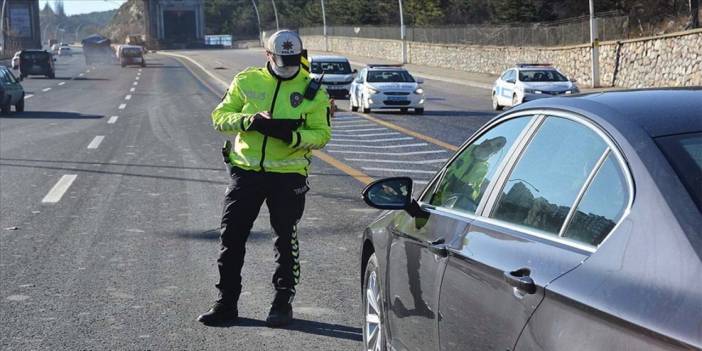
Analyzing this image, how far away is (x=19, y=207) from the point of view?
12.0 m

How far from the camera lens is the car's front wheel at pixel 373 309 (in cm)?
525

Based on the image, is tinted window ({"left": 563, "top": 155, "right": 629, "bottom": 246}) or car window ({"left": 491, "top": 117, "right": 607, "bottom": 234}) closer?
tinted window ({"left": 563, "top": 155, "right": 629, "bottom": 246})

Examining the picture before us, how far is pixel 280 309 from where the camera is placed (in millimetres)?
6551

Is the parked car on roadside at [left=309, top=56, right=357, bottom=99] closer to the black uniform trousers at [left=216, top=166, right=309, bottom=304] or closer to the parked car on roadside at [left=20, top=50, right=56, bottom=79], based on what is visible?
the parked car on roadside at [left=20, top=50, right=56, bottom=79]

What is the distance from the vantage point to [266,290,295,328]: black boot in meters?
6.54

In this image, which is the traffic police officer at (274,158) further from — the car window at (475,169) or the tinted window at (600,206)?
the tinted window at (600,206)

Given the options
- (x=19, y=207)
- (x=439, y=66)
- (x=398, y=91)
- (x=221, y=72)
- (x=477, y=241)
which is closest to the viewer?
(x=477, y=241)

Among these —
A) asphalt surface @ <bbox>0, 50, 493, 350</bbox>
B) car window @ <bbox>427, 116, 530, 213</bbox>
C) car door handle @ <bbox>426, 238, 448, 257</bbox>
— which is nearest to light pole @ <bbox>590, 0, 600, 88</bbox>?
asphalt surface @ <bbox>0, 50, 493, 350</bbox>

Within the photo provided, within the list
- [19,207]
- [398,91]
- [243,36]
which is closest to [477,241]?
[19,207]

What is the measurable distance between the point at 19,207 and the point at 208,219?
2.41 m

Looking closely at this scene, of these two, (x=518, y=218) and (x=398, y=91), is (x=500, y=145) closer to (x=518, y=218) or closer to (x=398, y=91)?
(x=518, y=218)

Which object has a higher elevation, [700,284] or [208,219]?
[700,284]

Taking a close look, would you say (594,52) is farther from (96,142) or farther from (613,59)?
(96,142)

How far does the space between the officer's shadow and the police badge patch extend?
1337 mm
